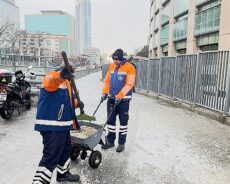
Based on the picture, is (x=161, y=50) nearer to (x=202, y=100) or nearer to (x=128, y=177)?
(x=202, y=100)

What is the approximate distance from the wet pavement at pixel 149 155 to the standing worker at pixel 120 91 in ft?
1.18

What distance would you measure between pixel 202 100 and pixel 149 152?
434 cm

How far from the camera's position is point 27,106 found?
8672mm

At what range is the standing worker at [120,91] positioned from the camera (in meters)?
4.88

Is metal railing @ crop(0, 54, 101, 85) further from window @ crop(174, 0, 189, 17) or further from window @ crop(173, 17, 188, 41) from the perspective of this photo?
window @ crop(174, 0, 189, 17)

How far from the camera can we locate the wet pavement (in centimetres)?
389

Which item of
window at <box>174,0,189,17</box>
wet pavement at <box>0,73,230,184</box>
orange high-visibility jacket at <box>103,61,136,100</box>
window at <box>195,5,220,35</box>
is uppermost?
window at <box>174,0,189,17</box>

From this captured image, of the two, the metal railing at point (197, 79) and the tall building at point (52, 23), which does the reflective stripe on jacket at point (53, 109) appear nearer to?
the metal railing at point (197, 79)

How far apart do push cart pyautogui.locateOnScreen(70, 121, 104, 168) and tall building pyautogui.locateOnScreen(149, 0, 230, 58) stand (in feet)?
57.8

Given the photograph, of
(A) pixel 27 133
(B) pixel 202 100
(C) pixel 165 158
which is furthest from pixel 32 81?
(C) pixel 165 158

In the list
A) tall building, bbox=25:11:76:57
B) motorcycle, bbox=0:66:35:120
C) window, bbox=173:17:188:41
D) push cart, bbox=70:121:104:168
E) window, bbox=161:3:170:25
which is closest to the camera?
push cart, bbox=70:121:104:168

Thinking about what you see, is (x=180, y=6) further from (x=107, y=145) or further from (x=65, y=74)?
(x=65, y=74)

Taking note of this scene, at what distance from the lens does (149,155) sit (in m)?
4.84

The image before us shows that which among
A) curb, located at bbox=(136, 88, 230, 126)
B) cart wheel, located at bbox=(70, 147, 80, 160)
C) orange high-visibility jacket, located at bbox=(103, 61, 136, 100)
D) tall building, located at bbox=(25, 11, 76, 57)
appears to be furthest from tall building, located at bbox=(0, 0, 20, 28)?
cart wheel, located at bbox=(70, 147, 80, 160)
